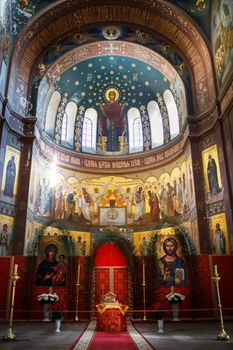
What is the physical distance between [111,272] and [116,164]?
342 inches

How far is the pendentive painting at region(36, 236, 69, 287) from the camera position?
15086 mm

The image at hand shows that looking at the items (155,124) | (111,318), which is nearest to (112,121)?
(155,124)

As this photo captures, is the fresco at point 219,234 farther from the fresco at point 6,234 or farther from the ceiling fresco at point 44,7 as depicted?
the ceiling fresco at point 44,7

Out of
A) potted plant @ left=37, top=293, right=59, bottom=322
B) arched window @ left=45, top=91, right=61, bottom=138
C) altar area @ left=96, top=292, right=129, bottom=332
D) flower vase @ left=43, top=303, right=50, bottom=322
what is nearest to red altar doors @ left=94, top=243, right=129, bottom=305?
flower vase @ left=43, top=303, right=50, bottom=322

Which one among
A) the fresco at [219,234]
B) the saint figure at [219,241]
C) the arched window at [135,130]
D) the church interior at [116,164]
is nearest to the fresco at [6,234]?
the church interior at [116,164]

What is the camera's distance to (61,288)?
1522 cm

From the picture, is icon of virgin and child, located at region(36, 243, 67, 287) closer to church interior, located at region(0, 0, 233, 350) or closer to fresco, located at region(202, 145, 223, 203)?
church interior, located at region(0, 0, 233, 350)

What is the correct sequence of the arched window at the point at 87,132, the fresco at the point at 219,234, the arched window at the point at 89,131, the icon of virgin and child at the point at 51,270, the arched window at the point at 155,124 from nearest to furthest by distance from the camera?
the icon of virgin and child at the point at 51,270, the fresco at the point at 219,234, the arched window at the point at 155,124, the arched window at the point at 89,131, the arched window at the point at 87,132

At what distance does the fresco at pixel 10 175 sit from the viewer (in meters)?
17.1

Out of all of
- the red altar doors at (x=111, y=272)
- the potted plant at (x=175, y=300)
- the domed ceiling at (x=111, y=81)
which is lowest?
the potted plant at (x=175, y=300)

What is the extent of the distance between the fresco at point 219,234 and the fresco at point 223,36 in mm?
7448

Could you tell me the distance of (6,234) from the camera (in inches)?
655

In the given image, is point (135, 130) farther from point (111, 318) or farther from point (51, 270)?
point (111, 318)

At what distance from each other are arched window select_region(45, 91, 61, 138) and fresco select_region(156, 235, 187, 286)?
11.6 m
